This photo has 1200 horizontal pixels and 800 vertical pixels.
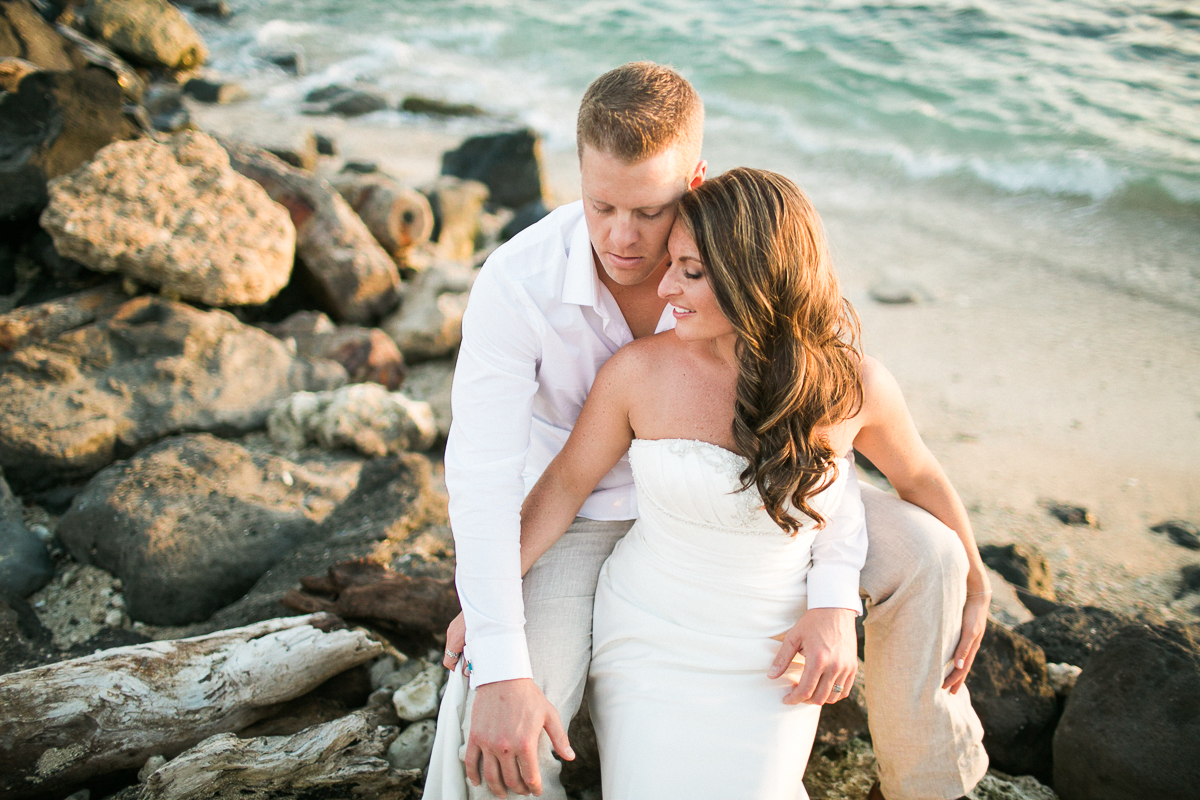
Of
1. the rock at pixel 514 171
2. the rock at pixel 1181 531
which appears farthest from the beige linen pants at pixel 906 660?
the rock at pixel 514 171

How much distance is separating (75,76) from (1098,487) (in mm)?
7671

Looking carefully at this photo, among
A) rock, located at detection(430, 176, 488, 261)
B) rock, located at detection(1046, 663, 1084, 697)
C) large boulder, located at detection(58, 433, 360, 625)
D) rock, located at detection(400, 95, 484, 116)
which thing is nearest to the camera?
rock, located at detection(1046, 663, 1084, 697)

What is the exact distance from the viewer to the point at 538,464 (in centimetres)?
305

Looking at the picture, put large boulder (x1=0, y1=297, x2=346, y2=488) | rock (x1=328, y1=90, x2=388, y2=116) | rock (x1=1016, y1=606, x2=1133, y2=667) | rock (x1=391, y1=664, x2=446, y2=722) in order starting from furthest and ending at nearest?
rock (x1=328, y1=90, x2=388, y2=116)
large boulder (x1=0, y1=297, x2=346, y2=488)
rock (x1=1016, y1=606, x2=1133, y2=667)
rock (x1=391, y1=664, x2=446, y2=722)

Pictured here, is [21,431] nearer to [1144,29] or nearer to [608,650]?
[608,650]

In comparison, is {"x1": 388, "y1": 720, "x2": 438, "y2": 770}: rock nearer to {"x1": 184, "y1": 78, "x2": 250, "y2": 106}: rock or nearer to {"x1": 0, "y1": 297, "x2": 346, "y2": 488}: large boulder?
{"x1": 0, "y1": 297, "x2": 346, "y2": 488}: large boulder

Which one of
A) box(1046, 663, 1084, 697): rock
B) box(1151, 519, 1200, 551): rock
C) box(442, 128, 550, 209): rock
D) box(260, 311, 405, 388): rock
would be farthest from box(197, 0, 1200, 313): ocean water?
box(1046, 663, 1084, 697): rock

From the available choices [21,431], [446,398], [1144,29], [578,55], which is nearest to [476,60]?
[578,55]

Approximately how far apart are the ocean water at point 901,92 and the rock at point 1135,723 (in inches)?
244

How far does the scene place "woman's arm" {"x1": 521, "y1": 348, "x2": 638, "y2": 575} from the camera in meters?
2.64

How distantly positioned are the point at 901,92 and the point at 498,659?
14.1 m

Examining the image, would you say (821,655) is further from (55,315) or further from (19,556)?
(55,315)

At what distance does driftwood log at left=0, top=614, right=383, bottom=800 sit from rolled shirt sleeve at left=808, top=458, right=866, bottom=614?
66.2 inches

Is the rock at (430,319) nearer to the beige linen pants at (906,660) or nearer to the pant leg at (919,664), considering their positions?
the beige linen pants at (906,660)
